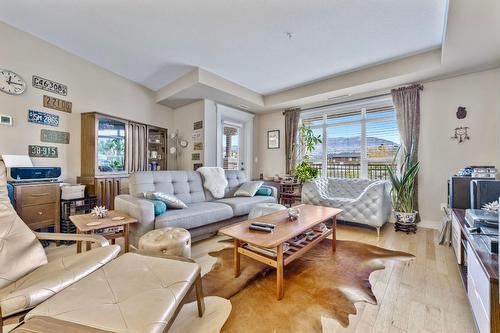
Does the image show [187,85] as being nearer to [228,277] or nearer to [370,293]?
[228,277]

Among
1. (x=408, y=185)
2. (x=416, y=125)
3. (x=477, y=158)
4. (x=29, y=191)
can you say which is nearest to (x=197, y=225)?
(x=29, y=191)

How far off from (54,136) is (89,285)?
3.27 meters

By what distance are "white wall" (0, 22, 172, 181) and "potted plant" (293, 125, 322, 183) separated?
350 centimetres

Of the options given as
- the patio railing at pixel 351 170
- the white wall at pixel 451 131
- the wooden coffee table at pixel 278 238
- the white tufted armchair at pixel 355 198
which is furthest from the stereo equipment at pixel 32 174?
the white wall at pixel 451 131

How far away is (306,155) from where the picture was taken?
508cm

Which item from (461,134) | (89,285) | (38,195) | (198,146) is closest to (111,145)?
(38,195)

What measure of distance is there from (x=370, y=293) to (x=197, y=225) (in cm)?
188

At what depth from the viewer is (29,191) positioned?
2635 millimetres

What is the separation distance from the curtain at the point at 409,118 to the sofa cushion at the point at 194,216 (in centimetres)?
317

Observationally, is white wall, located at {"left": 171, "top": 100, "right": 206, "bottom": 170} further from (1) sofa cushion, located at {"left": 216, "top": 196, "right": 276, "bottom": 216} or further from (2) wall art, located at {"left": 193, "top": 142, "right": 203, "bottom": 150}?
(1) sofa cushion, located at {"left": 216, "top": 196, "right": 276, "bottom": 216}

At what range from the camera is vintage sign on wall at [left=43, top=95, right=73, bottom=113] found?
10.4ft

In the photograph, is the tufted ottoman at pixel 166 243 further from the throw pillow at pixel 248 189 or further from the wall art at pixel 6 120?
the wall art at pixel 6 120

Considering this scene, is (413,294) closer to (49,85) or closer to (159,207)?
(159,207)

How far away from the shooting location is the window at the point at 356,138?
410cm
